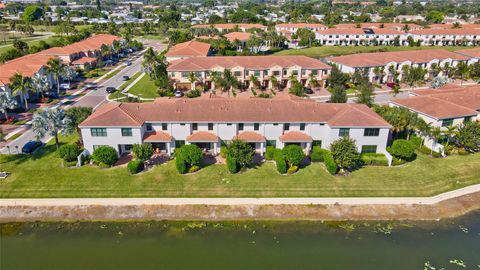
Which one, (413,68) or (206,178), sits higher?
(413,68)

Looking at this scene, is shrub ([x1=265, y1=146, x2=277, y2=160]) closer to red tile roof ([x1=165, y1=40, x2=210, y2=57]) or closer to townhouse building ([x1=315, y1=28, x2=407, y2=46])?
red tile roof ([x1=165, y1=40, x2=210, y2=57])

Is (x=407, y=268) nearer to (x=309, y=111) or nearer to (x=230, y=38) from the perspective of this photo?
(x=309, y=111)

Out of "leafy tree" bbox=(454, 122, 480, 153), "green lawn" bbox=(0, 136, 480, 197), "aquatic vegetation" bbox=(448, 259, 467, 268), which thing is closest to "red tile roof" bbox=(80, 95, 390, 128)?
"green lawn" bbox=(0, 136, 480, 197)

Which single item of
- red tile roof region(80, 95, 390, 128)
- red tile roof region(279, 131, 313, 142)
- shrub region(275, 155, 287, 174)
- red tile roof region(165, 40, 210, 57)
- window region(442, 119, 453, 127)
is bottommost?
shrub region(275, 155, 287, 174)

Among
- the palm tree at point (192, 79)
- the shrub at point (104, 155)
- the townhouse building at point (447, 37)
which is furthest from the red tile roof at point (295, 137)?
the townhouse building at point (447, 37)

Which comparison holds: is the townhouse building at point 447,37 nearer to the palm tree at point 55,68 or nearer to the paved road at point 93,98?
the paved road at point 93,98

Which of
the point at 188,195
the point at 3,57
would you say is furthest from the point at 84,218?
the point at 3,57

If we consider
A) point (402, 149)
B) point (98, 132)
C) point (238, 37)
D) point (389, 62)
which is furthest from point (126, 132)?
point (238, 37)
